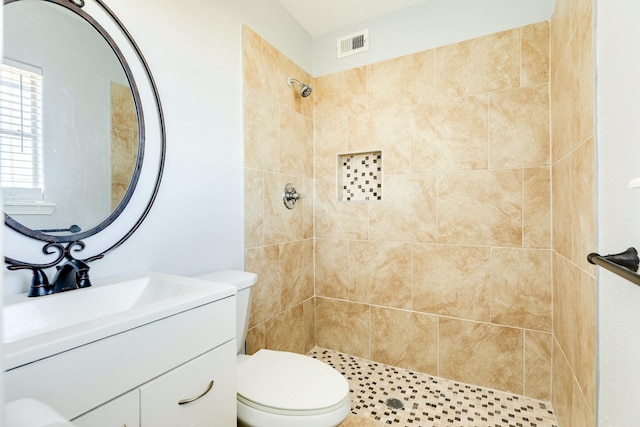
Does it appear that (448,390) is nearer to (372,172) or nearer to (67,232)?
(372,172)

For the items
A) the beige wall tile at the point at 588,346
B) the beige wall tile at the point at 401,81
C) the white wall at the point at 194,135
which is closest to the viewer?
the beige wall tile at the point at 588,346

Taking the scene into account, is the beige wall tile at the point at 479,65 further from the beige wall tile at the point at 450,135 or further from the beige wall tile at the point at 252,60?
the beige wall tile at the point at 252,60

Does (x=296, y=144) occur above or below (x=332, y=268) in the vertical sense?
above

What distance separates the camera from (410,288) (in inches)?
80.9

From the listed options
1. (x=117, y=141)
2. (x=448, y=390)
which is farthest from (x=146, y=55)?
(x=448, y=390)

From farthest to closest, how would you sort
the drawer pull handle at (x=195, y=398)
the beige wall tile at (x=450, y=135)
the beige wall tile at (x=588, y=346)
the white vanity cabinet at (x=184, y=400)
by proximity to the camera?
1. the beige wall tile at (x=450, y=135)
2. the beige wall tile at (x=588, y=346)
3. the drawer pull handle at (x=195, y=398)
4. the white vanity cabinet at (x=184, y=400)

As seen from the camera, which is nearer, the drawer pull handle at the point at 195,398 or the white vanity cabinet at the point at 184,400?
the white vanity cabinet at the point at 184,400

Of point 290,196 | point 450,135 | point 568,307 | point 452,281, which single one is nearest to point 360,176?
point 290,196

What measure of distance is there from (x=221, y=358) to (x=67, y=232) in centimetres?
67

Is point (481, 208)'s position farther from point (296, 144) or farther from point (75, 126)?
point (75, 126)

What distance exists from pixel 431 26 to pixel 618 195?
1643 mm

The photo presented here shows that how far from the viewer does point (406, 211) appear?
2.06m

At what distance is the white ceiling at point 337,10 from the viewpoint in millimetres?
2012

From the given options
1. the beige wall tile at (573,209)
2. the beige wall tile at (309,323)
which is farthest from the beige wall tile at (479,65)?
the beige wall tile at (309,323)
